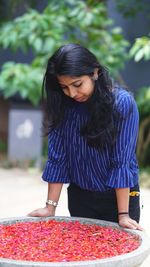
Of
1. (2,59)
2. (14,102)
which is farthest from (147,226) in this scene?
(2,59)

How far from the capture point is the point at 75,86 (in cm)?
254

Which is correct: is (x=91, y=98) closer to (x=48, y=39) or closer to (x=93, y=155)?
(x=93, y=155)

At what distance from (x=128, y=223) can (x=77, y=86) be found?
64cm

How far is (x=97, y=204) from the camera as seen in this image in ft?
9.52

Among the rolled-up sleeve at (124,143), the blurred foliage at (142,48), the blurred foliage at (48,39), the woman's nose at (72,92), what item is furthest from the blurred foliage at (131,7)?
the woman's nose at (72,92)

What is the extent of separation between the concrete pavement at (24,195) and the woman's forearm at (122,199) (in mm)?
2301

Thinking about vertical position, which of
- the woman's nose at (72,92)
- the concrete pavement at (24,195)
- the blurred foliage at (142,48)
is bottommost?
the concrete pavement at (24,195)

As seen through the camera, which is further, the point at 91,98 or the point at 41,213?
the point at 41,213

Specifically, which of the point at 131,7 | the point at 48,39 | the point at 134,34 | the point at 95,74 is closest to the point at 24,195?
the point at 48,39

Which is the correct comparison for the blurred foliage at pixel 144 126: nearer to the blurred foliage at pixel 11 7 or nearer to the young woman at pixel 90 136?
the blurred foliage at pixel 11 7

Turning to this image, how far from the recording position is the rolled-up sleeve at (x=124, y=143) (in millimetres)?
2645

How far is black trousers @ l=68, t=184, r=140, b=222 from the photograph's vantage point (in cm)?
288

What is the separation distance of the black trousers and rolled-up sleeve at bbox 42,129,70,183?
107 mm

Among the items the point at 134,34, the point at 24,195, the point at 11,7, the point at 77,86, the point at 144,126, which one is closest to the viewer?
the point at 77,86
